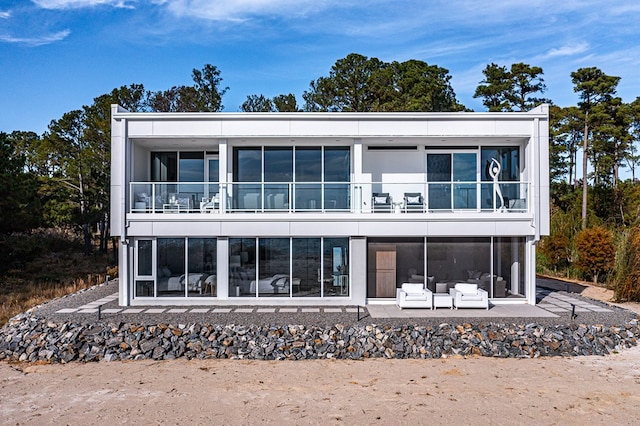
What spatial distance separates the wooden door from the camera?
Answer: 1542cm

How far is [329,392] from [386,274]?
20.5 feet

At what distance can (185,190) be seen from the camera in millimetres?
15562

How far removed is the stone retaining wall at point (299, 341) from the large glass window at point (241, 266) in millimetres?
2899

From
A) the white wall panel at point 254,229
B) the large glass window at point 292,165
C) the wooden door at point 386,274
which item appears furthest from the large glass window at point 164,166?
the wooden door at point 386,274

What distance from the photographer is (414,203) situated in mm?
15555

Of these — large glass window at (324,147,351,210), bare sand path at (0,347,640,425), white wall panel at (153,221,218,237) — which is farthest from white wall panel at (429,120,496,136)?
white wall panel at (153,221,218,237)

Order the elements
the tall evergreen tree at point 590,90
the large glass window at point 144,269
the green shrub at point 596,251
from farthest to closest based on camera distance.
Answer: the tall evergreen tree at point 590,90 < the green shrub at point 596,251 < the large glass window at point 144,269

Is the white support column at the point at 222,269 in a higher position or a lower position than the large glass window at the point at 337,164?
lower

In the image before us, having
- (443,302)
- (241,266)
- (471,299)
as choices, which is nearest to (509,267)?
(471,299)

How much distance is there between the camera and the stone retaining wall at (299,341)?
471 inches

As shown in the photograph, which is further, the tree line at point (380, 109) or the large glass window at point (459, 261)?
the tree line at point (380, 109)

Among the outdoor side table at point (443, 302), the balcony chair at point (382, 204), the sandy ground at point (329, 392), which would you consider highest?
the balcony chair at point (382, 204)

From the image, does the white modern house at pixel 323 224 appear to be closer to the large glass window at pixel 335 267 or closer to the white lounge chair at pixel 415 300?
the large glass window at pixel 335 267

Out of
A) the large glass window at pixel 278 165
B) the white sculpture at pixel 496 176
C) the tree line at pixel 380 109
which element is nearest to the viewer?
the white sculpture at pixel 496 176
